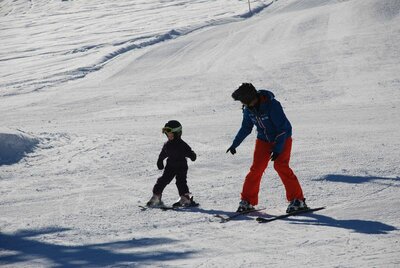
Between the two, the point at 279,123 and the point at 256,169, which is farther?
the point at 256,169

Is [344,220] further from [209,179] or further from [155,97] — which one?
[155,97]

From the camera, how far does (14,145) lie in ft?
40.3

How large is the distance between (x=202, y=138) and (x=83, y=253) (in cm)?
703

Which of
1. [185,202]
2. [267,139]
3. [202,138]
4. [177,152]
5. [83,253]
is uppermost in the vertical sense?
[267,139]

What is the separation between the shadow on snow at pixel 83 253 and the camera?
5680 mm

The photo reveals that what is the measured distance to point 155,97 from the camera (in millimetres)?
18734

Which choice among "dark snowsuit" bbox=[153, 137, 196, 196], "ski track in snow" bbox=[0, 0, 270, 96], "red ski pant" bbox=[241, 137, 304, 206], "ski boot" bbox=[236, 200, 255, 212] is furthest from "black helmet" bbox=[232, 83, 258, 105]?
"ski track in snow" bbox=[0, 0, 270, 96]

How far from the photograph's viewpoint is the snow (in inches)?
238

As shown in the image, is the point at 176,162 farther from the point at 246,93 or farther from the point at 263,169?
the point at 246,93

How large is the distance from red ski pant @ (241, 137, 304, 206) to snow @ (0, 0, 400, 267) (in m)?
0.27

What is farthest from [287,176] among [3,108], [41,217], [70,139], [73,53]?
[73,53]

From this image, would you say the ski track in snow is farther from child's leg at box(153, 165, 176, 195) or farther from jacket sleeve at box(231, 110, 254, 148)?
jacket sleeve at box(231, 110, 254, 148)

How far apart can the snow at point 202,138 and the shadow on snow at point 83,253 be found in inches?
1.1

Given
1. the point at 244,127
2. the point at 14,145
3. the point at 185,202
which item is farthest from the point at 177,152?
the point at 14,145
